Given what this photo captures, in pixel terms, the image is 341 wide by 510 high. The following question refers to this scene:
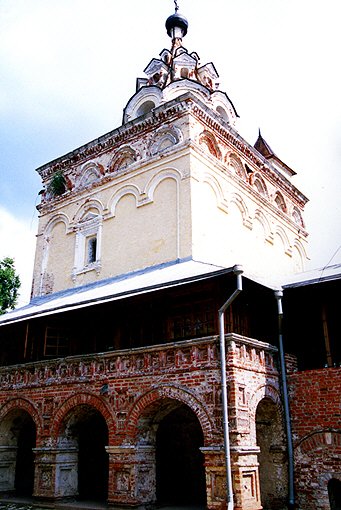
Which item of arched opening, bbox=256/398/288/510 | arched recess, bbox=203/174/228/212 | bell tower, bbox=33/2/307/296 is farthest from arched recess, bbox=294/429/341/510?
arched recess, bbox=203/174/228/212

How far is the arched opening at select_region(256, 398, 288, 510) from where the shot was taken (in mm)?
8672

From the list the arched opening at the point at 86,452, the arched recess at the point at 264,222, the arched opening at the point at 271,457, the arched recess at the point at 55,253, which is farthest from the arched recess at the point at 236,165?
the arched opening at the point at 86,452

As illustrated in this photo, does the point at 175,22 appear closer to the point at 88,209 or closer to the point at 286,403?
the point at 88,209

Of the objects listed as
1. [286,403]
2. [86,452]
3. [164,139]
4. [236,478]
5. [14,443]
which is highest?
[164,139]

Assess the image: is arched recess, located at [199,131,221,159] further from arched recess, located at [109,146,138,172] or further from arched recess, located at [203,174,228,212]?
arched recess, located at [109,146,138,172]

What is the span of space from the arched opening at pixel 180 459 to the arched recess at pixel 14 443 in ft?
9.20

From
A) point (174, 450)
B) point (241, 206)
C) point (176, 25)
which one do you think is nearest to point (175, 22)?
point (176, 25)

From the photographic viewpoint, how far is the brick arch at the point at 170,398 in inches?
316

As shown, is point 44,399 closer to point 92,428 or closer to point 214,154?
point 92,428

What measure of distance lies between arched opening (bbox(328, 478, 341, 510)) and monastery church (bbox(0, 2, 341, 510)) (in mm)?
38

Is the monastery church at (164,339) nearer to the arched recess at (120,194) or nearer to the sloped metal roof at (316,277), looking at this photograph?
the arched recess at (120,194)

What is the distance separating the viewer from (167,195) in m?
13.3

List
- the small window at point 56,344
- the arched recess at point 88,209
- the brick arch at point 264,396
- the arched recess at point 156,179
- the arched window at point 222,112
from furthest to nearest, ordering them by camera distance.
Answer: the arched window at point 222,112, the arched recess at point 88,209, the arched recess at point 156,179, the small window at point 56,344, the brick arch at point 264,396

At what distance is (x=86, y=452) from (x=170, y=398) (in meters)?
4.13
